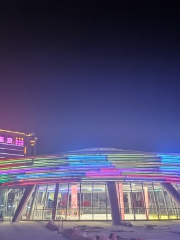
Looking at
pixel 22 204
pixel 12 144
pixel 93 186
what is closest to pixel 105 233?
pixel 93 186

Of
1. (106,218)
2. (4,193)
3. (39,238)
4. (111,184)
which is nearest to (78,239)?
(39,238)

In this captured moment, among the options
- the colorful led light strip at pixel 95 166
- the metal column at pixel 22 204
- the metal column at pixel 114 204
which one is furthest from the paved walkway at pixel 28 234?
the metal column at pixel 22 204

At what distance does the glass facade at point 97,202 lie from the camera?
33094mm

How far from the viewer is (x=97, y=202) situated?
3406 centimetres

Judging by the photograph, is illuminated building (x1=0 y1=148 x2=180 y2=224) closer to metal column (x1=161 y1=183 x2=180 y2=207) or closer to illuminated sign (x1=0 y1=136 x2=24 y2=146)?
metal column (x1=161 y1=183 x2=180 y2=207)

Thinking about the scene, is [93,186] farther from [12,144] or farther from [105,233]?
[12,144]

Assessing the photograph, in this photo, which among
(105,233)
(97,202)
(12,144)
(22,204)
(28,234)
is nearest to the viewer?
(28,234)

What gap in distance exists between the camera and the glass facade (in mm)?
33094

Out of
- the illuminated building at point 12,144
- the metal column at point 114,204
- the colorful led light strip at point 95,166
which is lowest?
the metal column at point 114,204

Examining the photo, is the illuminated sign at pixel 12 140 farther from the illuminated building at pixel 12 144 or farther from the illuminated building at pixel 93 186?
the illuminated building at pixel 93 186

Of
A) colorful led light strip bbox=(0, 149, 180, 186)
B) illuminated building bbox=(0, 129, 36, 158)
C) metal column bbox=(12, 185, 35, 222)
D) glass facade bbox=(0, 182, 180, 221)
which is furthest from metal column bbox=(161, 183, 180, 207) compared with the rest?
illuminated building bbox=(0, 129, 36, 158)

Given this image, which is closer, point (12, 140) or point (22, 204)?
point (22, 204)

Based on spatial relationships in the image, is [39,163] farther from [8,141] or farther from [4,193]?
[8,141]

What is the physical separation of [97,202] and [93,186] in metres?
2.28
